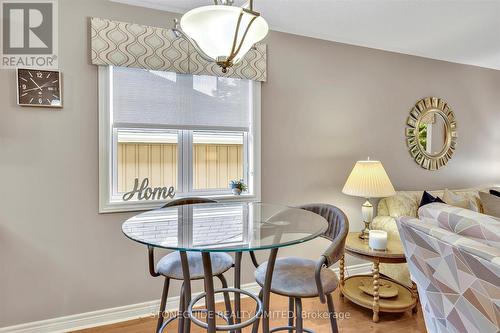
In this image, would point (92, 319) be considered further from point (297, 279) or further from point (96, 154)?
point (297, 279)

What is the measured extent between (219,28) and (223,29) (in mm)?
18

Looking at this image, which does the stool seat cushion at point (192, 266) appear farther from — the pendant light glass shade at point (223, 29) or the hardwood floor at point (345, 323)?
the pendant light glass shade at point (223, 29)

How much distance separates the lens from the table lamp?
250 centimetres

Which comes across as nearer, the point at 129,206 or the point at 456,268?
the point at 456,268

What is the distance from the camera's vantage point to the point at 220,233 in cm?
141

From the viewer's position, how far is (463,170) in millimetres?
3699

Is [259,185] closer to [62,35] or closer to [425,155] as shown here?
[62,35]

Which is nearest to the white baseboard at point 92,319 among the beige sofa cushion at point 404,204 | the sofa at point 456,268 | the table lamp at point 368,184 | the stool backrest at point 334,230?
the stool backrest at point 334,230

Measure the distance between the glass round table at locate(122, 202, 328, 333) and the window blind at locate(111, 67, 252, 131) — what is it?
0.81 m

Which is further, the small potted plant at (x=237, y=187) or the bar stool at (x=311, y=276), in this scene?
the small potted plant at (x=237, y=187)

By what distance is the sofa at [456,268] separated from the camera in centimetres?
100

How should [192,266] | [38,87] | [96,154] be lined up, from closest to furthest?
[192,266], [38,87], [96,154]

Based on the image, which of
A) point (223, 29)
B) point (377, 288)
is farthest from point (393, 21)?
point (377, 288)

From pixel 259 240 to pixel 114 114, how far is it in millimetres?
1588
